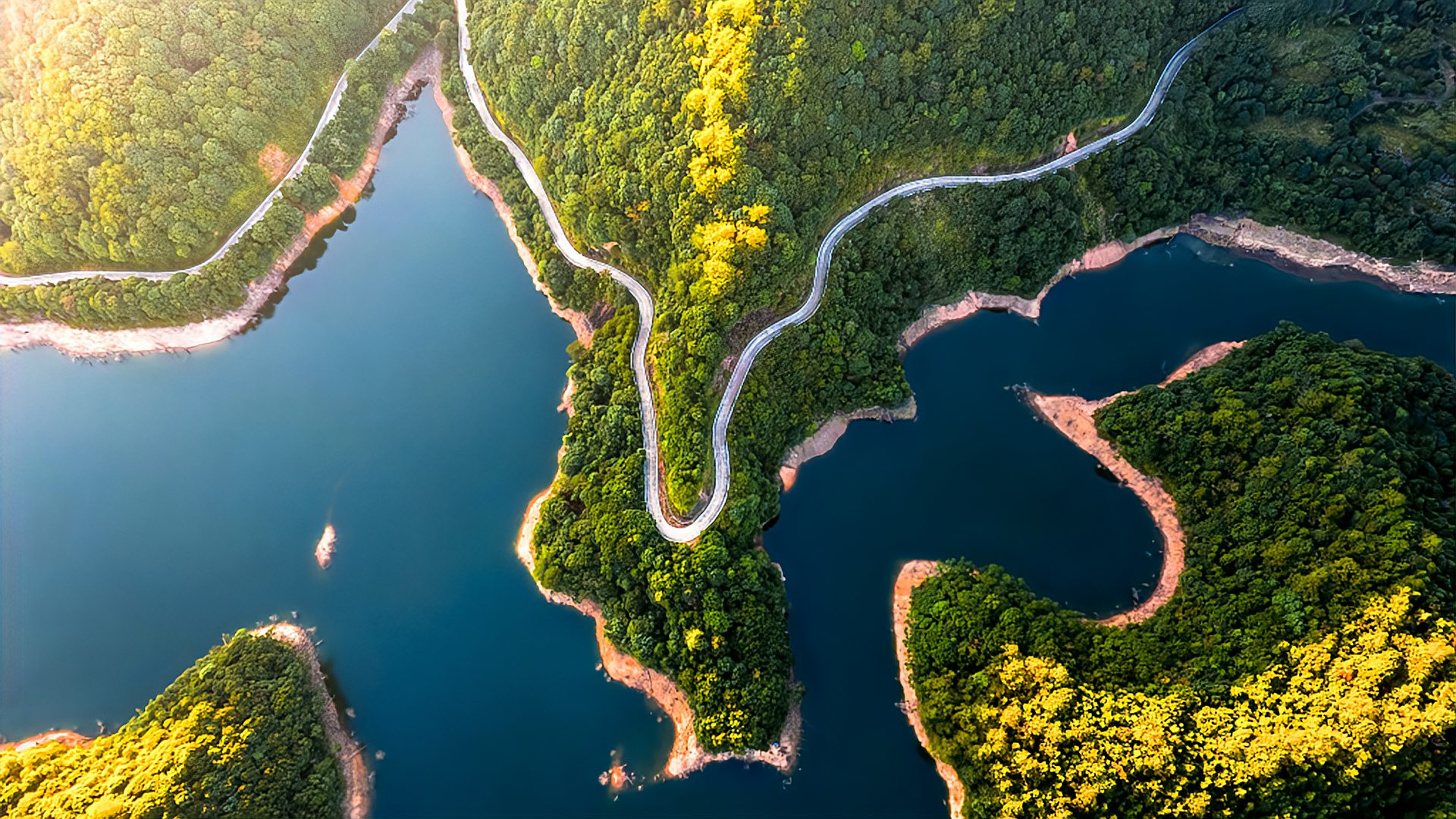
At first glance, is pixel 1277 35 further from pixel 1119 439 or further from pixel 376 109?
pixel 376 109

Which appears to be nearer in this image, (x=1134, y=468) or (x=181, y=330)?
(x=1134, y=468)

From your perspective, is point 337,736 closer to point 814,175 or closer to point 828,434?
point 828,434

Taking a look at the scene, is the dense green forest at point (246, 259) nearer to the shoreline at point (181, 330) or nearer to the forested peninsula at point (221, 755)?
the shoreline at point (181, 330)

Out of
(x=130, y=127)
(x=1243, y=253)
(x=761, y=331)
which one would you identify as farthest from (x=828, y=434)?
(x=130, y=127)

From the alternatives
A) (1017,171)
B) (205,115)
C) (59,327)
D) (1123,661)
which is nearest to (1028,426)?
(1123,661)

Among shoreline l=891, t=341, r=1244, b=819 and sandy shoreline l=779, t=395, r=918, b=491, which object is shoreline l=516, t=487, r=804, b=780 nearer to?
shoreline l=891, t=341, r=1244, b=819

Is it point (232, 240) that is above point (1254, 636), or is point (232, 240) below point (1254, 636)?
above

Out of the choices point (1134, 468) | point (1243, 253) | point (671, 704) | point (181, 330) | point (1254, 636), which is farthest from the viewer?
point (1243, 253)
